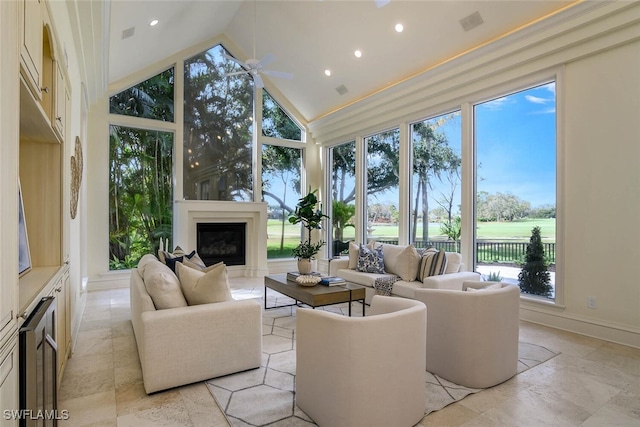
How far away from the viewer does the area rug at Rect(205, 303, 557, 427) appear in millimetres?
2193

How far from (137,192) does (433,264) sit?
5.21 meters

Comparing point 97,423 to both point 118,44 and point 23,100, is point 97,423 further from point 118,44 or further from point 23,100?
point 118,44

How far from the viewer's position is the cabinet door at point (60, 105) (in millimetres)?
2395

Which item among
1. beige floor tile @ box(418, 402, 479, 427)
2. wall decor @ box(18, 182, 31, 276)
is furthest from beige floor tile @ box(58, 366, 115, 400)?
beige floor tile @ box(418, 402, 479, 427)

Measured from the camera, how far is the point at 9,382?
120cm

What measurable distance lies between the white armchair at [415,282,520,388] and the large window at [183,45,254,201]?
5.47 meters

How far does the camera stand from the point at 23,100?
1692mm

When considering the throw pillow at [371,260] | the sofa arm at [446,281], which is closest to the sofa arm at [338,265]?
the throw pillow at [371,260]

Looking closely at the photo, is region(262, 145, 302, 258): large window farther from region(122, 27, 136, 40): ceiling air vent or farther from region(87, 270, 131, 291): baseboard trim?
region(122, 27, 136, 40): ceiling air vent

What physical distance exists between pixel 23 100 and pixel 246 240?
19.5ft

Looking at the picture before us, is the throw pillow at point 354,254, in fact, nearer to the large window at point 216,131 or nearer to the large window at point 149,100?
the large window at point 216,131

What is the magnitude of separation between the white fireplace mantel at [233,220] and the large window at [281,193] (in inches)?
15.5

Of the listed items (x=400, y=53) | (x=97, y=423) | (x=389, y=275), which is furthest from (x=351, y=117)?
(x=97, y=423)

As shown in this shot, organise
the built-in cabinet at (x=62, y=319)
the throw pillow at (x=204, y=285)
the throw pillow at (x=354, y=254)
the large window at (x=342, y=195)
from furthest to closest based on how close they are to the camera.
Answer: the large window at (x=342, y=195), the throw pillow at (x=354, y=254), the throw pillow at (x=204, y=285), the built-in cabinet at (x=62, y=319)
